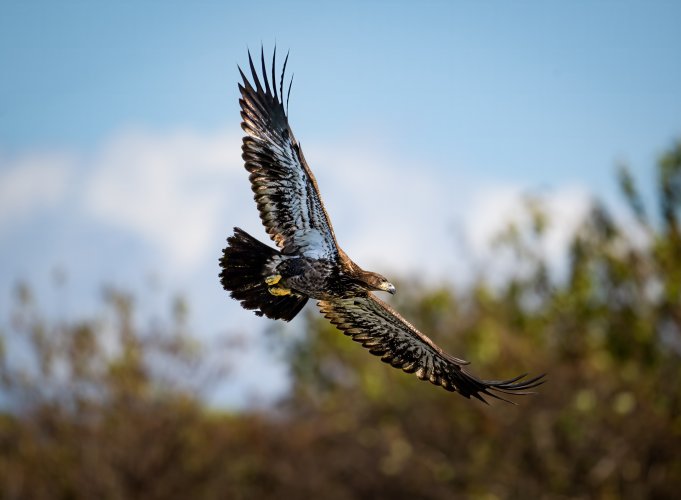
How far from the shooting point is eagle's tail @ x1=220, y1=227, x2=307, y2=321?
7785 millimetres

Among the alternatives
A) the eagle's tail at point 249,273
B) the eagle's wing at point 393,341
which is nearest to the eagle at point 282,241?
the eagle's tail at point 249,273

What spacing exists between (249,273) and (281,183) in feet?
2.58

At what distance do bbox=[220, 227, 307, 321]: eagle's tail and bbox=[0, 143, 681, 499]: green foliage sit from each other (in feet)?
57.1

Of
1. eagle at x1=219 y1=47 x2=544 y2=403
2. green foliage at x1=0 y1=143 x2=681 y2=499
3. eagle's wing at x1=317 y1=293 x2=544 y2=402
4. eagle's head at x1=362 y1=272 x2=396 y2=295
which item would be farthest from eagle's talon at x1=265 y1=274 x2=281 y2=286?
green foliage at x1=0 y1=143 x2=681 y2=499

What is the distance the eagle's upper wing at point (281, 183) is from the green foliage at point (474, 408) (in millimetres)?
17556

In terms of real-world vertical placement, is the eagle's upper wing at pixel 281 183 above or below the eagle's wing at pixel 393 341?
above

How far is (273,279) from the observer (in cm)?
785

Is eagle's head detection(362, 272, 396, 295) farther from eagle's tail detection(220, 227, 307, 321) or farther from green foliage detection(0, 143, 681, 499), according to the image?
green foliage detection(0, 143, 681, 499)

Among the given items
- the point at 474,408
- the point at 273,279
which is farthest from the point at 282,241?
the point at 474,408

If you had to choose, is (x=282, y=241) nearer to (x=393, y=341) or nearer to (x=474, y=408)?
(x=393, y=341)

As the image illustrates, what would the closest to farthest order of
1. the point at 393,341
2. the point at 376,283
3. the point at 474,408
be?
1. the point at 376,283
2. the point at 393,341
3. the point at 474,408

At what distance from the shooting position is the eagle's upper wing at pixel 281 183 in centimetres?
768

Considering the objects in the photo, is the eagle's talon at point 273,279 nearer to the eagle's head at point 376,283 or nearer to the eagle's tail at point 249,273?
the eagle's tail at point 249,273

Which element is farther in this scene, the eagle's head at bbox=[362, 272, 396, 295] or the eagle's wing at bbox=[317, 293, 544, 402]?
the eagle's wing at bbox=[317, 293, 544, 402]
